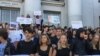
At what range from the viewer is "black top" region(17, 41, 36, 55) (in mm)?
9406

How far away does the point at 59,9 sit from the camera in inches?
1056

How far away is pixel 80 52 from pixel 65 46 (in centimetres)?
101

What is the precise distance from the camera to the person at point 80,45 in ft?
33.8

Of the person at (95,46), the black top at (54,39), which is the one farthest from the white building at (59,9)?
the person at (95,46)

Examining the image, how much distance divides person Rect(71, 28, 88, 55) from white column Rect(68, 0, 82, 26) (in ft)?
46.8

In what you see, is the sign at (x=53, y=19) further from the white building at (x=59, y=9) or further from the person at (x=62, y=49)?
the person at (x=62, y=49)

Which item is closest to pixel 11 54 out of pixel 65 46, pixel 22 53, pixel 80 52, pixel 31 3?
pixel 22 53

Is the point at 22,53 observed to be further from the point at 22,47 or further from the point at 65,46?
the point at 65,46

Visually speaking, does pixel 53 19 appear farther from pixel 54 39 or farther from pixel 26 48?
pixel 26 48

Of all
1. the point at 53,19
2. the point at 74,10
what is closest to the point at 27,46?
the point at 53,19

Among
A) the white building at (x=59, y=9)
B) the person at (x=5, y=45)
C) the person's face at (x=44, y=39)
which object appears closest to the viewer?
the person at (x=5, y=45)

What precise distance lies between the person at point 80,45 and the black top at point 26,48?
54.1 inches

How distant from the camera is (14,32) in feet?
37.3

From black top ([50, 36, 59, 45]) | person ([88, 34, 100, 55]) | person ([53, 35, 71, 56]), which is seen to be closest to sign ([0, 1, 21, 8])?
black top ([50, 36, 59, 45])
